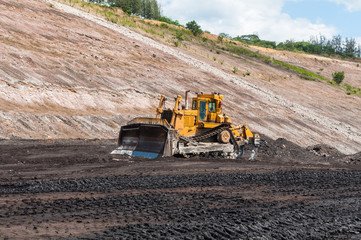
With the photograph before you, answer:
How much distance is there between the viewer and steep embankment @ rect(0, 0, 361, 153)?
21.8m

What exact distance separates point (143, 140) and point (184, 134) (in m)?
1.63

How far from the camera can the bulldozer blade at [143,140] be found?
14.6 m

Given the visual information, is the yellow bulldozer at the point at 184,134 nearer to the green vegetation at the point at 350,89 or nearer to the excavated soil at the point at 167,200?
the excavated soil at the point at 167,200

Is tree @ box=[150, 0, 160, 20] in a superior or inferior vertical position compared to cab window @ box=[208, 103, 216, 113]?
superior

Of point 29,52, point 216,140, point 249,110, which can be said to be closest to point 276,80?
point 249,110

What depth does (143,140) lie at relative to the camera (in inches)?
594

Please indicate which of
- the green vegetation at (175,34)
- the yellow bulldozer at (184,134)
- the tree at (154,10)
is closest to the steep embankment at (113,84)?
the green vegetation at (175,34)

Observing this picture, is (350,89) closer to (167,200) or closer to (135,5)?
(135,5)

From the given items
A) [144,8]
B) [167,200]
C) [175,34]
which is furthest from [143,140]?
[144,8]

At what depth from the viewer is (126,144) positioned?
15.6 meters

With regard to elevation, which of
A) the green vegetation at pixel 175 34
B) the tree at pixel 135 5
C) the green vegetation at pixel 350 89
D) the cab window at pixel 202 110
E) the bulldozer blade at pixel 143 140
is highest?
the tree at pixel 135 5

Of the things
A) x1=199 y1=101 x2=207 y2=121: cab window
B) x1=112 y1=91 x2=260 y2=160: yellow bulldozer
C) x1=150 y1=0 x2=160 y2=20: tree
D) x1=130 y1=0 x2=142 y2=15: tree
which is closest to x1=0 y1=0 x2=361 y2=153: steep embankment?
x1=112 y1=91 x2=260 y2=160: yellow bulldozer

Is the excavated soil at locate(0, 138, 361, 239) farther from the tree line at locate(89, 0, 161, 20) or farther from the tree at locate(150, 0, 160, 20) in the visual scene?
the tree at locate(150, 0, 160, 20)

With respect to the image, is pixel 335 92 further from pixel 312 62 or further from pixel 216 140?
pixel 216 140
